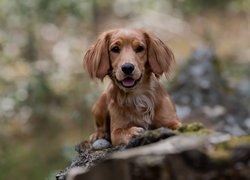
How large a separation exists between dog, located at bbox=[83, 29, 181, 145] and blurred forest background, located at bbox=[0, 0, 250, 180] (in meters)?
4.46

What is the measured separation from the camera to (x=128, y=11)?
2064cm

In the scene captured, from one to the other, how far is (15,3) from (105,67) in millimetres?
8291

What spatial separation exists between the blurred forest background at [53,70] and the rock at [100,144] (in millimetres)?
4295

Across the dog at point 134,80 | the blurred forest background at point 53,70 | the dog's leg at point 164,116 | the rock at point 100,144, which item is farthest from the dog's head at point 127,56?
the blurred forest background at point 53,70

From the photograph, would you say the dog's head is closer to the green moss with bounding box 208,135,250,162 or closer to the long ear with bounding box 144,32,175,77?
the long ear with bounding box 144,32,175,77

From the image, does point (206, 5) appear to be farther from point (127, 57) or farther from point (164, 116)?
point (127, 57)

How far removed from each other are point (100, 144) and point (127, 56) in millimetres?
899

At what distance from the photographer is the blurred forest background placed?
1345 centimetres

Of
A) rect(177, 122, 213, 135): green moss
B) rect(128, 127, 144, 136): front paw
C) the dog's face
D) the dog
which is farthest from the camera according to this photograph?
the dog

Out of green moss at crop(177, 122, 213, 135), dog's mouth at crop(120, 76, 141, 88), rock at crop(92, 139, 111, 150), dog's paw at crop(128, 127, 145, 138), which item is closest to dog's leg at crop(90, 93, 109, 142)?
rock at crop(92, 139, 111, 150)

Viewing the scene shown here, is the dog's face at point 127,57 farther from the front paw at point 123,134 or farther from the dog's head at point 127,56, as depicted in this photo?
the front paw at point 123,134

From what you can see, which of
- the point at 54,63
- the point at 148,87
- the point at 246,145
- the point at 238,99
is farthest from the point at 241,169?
the point at 54,63

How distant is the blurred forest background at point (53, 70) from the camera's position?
44.1 feet

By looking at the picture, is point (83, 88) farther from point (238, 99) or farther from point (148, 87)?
point (148, 87)
